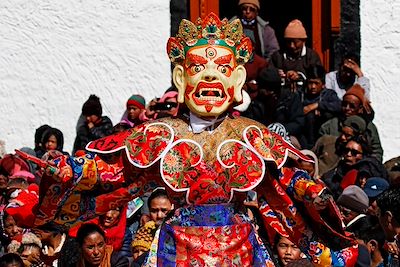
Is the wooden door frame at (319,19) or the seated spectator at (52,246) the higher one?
the wooden door frame at (319,19)

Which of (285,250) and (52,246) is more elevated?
(285,250)

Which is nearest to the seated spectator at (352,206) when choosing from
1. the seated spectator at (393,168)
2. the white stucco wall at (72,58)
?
the seated spectator at (393,168)

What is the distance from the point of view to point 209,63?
416 inches

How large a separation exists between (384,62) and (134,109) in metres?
2.28

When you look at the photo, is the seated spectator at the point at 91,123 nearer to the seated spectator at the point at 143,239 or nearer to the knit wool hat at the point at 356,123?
the knit wool hat at the point at 356,123

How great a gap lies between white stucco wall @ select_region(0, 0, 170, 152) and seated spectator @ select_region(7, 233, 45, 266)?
9.09 ft

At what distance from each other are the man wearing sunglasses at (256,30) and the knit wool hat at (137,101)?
42.4 inches

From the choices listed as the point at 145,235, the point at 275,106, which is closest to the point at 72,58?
the point at 275,106

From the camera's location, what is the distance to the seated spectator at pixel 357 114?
1416 centimetres

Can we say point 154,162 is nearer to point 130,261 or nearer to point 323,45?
point 130,261

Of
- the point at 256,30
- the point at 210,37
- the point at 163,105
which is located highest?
the point at 210,37

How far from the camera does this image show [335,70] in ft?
51.3

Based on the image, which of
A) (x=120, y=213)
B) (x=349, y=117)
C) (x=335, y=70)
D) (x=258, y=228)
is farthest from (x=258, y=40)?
(x=258, y=228)

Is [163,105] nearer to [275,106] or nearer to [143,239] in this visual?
[275,106]
